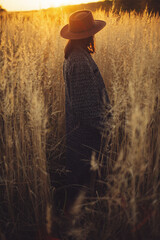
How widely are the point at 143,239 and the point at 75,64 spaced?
104 cm

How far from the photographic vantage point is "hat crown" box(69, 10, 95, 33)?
1.26 metres

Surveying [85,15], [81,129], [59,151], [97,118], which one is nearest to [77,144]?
[81,129]

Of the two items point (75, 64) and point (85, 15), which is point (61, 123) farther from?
point (85, 15)

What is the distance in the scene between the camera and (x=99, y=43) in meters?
2.56

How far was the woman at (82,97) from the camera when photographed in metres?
1.21

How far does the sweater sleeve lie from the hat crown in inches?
9.9

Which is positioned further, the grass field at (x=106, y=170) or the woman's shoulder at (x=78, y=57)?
the woman's shoulder at (x=78, y=57)

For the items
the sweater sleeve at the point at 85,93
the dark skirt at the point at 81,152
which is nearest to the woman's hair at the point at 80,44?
the sweater sleeve at the point at 85,93

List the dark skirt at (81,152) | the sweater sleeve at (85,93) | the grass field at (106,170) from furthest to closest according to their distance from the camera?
the dark skirt at (81,152) → the sweater sleeve at (85,93) → the grass field at (106,170)

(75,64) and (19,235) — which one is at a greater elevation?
(75,64)

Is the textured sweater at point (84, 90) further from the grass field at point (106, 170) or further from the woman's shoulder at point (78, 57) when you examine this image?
the grass field at point (106, 170)

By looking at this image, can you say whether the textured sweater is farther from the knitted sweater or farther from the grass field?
the grass field

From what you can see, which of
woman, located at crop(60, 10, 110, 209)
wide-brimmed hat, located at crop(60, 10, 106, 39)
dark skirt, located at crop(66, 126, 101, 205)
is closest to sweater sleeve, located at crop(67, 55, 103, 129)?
woman, located at crop(60, 10, 110, 209)

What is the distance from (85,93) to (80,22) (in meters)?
0.50
